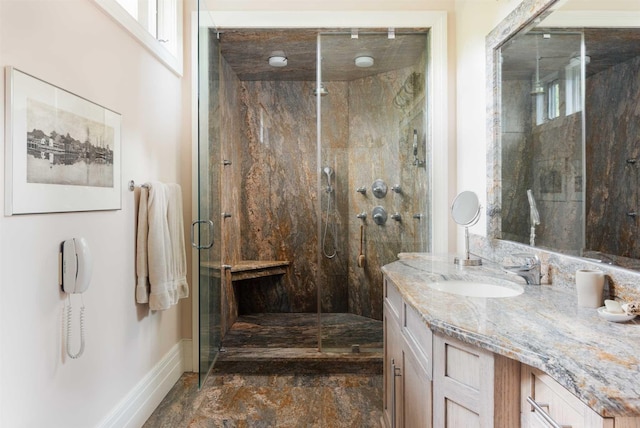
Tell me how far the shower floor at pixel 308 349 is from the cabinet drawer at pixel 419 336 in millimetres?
1386

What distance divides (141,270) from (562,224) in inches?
81.5

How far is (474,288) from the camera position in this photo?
5.82 feet

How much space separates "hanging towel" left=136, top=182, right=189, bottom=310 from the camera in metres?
2.22

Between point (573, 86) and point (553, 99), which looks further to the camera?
point (553, 99)

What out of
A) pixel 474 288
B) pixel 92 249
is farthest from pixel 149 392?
pixel 474 288

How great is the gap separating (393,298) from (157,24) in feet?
7.60

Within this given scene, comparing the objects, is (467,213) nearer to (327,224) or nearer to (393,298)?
(393,298)

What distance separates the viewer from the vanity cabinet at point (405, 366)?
136 cm

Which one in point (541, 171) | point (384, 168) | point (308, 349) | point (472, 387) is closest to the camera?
point (472, 387)

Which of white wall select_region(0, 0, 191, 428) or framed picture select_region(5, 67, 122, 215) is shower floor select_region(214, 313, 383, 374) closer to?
white wall select_region(0, 0, 191, 428)

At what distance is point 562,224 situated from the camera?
166 centimetres

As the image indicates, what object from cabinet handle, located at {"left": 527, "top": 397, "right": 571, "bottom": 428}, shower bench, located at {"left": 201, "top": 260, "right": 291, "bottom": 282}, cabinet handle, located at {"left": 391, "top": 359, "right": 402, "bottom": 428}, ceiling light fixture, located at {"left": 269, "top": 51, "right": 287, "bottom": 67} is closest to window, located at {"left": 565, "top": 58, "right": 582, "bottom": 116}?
cabinet handle, located at {"left": 527, "top": 397, "right": 571, "bottom": 428}

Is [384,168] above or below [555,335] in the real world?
above

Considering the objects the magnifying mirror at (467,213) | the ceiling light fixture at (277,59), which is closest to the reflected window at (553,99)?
the magnifying mirror at (467,213)
